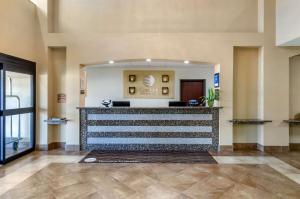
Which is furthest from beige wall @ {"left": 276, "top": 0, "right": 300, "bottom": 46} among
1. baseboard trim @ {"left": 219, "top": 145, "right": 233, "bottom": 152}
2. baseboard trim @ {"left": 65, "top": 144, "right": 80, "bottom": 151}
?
baseboard trim @ {"left": 65, "top": 144, "right": 80, "bottom": 151}

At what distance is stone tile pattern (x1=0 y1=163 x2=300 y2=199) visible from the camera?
10.9 feet

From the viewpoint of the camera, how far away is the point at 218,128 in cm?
591

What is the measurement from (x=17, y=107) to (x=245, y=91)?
5544mm

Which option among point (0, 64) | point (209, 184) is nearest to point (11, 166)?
point (0, 64)

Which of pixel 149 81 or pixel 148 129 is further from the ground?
pixel 149 81

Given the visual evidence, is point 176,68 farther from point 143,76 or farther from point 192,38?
point 192,38

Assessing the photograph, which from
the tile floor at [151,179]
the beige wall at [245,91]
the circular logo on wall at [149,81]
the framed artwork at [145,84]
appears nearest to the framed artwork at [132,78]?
the framed artwork at [145,84]

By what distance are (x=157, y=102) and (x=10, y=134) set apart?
18.9 ft

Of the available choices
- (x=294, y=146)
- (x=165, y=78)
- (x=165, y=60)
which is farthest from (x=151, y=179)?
(x=165, y=78)

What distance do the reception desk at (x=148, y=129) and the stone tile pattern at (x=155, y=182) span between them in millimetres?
1290

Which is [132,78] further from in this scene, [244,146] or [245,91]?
[244,146]

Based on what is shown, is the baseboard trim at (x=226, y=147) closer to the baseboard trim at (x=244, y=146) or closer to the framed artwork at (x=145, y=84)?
the baseboard trim at (x=244, y=146)

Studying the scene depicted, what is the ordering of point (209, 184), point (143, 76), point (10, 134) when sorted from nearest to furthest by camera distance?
point (209, 184) < point (10, 134) < point (143, 76)

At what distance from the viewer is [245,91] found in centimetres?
612
